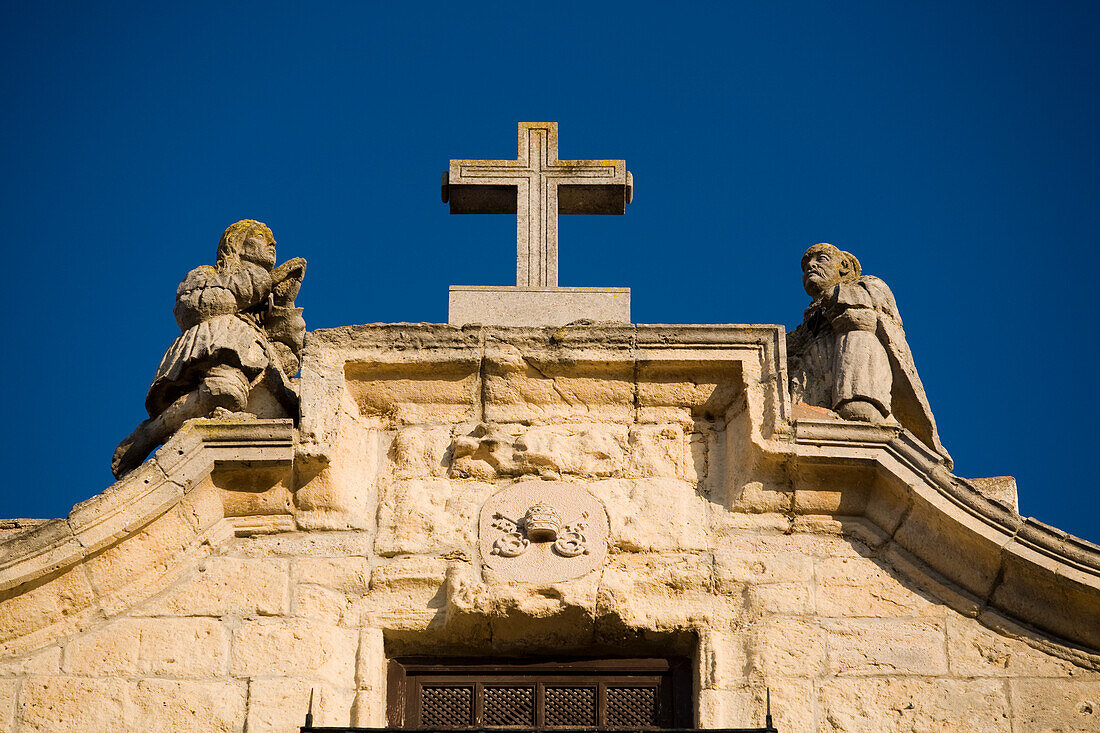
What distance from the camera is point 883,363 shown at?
351 inches

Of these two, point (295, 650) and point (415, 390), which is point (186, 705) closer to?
point (295, 650)

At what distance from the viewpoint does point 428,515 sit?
850 centimetres

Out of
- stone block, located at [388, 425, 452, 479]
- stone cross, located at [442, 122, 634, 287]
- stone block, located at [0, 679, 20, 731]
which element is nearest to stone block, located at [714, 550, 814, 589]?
stone block, located at [388, 425, 452, 479]

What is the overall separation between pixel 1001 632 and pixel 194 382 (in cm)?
389

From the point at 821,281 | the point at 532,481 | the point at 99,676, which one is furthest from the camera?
the point at 821,281

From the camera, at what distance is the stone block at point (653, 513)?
8414 millimetres

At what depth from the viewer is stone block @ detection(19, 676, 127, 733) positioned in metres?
7.83

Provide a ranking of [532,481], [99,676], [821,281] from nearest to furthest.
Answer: [99,676], [532,481], [821,281]

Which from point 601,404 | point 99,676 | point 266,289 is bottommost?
point 99,676

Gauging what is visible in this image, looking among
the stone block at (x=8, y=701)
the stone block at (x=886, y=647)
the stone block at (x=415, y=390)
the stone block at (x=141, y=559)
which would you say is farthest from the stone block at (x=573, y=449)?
the stone block at (x=8, y=701)

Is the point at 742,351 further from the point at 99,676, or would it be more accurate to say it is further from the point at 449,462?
the point at 99,676

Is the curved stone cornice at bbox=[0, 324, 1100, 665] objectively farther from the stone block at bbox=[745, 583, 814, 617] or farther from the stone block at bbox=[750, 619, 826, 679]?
the stone block at bbox=[750, 619, 826, 679]

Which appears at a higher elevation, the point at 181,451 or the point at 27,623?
the point at 181,451

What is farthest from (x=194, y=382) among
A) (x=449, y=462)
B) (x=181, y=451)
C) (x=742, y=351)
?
(x=742, y=351)
